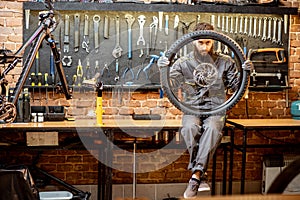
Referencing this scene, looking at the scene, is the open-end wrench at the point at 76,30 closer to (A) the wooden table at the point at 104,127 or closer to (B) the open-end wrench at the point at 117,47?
(B) the open-end wrench at the point at 117,47

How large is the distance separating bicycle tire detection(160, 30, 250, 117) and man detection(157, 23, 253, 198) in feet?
0.39

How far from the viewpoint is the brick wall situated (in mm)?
4113

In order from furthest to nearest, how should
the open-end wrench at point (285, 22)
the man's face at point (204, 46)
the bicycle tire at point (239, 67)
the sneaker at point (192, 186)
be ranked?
the open-end wrench at point (285, 22)
the man's face at point (204, 46)
the sneaker at point (192, 186)
the bicycle tire at point (239, 67)

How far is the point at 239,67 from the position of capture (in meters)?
3.28

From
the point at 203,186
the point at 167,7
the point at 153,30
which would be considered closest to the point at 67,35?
the point at 153,30

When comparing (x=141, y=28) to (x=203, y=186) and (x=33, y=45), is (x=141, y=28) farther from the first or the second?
(x=203, y=186)

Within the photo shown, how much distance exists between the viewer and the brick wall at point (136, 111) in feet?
13.5

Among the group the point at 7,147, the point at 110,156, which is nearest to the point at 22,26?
the point at 7,147

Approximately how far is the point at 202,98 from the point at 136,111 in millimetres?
935

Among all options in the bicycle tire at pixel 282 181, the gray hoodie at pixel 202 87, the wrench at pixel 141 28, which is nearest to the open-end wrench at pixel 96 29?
the wrench at pixel 141 28

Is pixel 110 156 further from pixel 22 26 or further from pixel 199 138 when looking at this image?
pixel 22 26

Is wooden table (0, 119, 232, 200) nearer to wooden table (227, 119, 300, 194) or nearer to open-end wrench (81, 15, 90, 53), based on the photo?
wooden table (227, 119, 300, 194)

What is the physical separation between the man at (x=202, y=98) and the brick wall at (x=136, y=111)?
700mm

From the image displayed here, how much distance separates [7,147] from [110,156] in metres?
0.86
